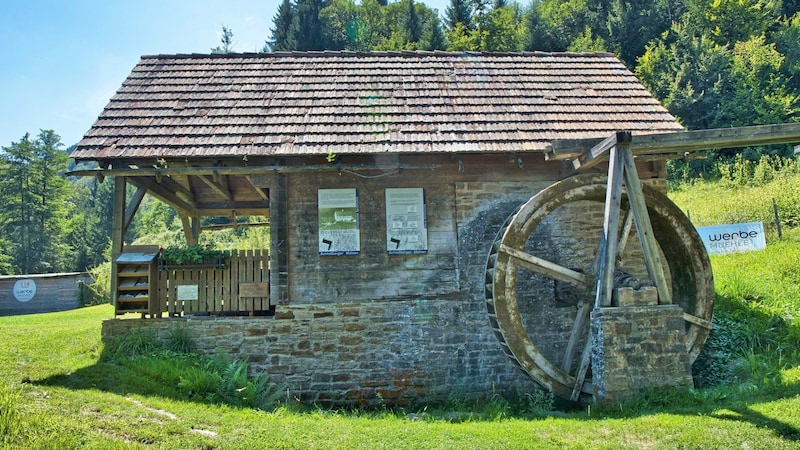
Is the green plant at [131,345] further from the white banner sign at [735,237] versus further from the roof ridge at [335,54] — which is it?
the white banner sign at [735,237]

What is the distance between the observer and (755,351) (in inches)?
309

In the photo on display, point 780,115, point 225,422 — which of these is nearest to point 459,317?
point 225,422

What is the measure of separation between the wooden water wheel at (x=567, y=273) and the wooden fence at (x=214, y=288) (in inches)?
141

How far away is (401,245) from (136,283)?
13.3ft

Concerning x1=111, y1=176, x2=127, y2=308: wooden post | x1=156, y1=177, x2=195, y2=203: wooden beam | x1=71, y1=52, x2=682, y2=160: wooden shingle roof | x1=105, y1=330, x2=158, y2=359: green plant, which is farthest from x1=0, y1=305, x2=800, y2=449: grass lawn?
x1=156, y1=177, x2=195, y2=203: wooden beam

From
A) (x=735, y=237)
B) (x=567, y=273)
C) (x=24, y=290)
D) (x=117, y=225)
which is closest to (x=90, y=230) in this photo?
(x=24, y=290)

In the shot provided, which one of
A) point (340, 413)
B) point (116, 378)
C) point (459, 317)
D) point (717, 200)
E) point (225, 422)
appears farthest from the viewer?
point (717, 200)

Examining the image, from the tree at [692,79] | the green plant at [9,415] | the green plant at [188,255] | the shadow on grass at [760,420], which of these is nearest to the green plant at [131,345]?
the green plant at [188,255]

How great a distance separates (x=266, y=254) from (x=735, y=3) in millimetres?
36734

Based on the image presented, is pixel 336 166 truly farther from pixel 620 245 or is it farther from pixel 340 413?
pixel 620 245

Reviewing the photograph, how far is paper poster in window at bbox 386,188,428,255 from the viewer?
25.9 ft

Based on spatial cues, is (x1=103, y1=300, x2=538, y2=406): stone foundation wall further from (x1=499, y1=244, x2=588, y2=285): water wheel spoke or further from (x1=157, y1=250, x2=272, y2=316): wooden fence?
(x1=499, y1=244, x2=588, y2=285): water wheel spoke

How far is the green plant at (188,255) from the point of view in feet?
25.3

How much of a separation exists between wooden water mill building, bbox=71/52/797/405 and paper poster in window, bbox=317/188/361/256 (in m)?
0.02
